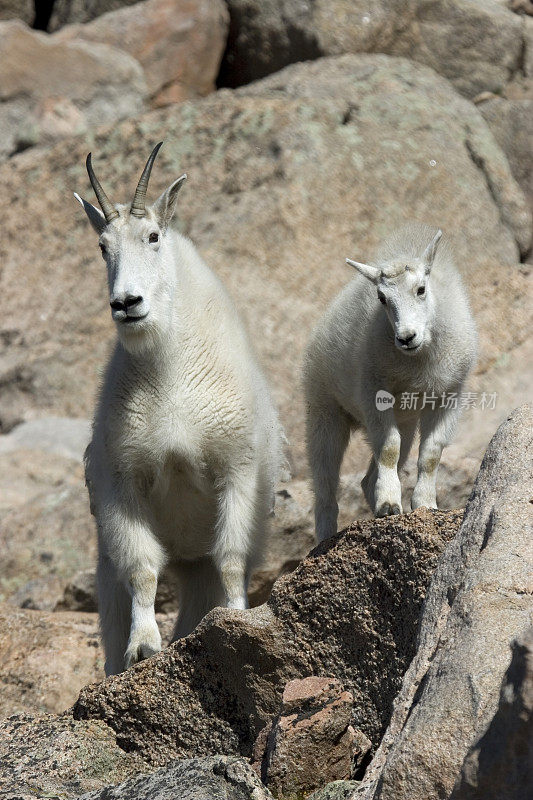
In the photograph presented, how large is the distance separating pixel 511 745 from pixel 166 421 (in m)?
3.46

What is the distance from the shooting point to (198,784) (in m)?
4.38

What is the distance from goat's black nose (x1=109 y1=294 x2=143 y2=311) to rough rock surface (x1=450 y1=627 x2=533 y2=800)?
3362 mm

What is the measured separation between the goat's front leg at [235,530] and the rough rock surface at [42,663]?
143 centimetres

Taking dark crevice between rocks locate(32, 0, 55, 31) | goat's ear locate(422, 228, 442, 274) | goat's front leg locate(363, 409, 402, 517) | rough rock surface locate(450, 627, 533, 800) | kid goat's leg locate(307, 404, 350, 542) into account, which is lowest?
dark crevice between rocks locate(32, 0, 55, 31)

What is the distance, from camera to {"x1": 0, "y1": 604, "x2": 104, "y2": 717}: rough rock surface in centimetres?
734

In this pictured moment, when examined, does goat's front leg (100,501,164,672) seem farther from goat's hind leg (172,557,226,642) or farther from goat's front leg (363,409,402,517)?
goat's front leg (363,409,402,517)

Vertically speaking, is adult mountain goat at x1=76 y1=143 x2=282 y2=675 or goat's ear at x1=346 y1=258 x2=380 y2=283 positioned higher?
goat's ear at x1=346 y1=258 x2=380 y2=283

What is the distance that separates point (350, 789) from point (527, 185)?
9.94 m

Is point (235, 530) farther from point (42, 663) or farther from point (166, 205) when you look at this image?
point (166, 205)

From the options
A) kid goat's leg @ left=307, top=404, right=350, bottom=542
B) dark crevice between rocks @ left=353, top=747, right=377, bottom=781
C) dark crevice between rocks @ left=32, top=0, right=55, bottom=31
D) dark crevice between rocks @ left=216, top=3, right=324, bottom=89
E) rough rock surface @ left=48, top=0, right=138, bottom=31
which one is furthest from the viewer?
dark crevice between rocks @ left=32, top=0, right=55, bottom=31

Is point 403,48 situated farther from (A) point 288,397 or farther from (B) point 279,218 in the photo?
(A) point 288,397

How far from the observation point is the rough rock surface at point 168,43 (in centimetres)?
1517

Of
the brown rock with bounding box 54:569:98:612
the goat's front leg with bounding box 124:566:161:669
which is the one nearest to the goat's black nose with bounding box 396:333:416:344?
the goat's front leg with bounding box 124:566:161:669

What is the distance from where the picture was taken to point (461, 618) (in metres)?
4.39
